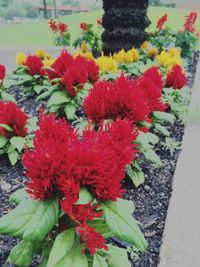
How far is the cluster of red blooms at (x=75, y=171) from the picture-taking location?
1.41 metres

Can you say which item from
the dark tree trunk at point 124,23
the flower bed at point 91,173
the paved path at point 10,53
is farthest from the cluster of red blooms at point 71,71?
the paved path at point 10,53

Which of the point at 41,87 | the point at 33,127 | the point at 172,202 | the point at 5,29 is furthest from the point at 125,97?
the point at 5,29

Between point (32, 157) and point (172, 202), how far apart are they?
1.39 m

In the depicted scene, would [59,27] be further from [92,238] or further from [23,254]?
[92,238]

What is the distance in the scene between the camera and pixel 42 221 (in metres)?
1.46

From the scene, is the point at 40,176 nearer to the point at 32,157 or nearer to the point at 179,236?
the point at 32,157

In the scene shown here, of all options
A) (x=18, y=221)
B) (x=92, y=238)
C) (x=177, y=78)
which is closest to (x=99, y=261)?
(x=92, y=238)

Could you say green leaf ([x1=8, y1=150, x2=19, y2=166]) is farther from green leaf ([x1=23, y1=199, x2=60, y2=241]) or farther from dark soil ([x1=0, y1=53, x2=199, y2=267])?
green leaf ([x1=23, y1=199, x2=60, y2=241])

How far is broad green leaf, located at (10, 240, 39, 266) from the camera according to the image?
161 centimetres

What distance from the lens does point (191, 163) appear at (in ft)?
10.3

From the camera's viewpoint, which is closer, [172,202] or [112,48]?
[172,202]

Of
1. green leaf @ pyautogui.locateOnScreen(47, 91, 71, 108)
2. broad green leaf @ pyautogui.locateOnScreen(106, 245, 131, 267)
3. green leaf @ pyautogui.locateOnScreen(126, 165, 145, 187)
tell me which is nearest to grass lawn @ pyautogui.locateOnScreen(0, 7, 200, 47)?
green leaf @ pyautogui.locateOnScreen(47, 91, 71, 108)

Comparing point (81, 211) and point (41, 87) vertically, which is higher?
point (81, 211)

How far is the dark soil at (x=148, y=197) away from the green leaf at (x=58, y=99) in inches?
25.9
